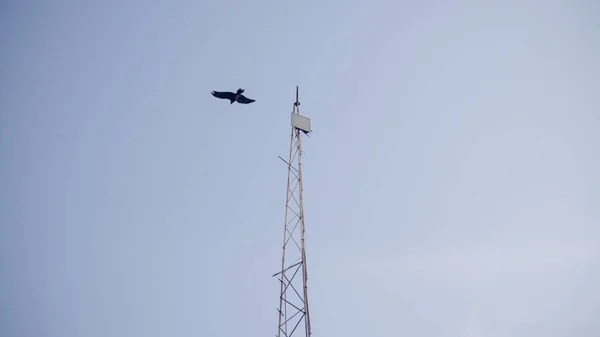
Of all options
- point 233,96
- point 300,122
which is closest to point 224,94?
point 233,96

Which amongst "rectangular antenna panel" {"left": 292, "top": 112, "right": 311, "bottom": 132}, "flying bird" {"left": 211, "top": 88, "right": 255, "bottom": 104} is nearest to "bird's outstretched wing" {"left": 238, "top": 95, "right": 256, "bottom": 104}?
"flying bird" {"left": 211, "top": 88, "right": 255, "bottom": 104}

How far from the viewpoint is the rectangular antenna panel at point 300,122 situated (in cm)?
2072

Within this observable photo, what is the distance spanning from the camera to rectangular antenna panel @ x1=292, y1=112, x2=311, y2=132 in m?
20.7

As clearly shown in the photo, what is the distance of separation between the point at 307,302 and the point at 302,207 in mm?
4645

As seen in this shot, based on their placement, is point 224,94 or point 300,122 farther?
point 224,94

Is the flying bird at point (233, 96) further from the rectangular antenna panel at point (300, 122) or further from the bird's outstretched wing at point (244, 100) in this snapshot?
the rectangular antenna panel at point (300, 122)

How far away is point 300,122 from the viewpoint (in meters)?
21.0

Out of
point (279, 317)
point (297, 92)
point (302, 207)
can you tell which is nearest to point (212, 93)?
point (297, 92)

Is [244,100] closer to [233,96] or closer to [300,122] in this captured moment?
[233,96]

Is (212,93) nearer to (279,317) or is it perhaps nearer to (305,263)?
(305,263)

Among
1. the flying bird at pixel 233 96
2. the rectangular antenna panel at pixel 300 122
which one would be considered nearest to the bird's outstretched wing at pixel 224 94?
the flying bird at pixel 233 96

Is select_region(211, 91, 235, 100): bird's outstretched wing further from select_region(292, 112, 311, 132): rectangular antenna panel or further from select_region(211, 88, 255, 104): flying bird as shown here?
select_region(292, 112, 311, 132): rectangular antenna panel

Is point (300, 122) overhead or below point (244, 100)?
below

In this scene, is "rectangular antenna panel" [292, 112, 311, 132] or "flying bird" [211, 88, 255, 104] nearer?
"rectangular antenna panel" [292, 112, 311, 132]
